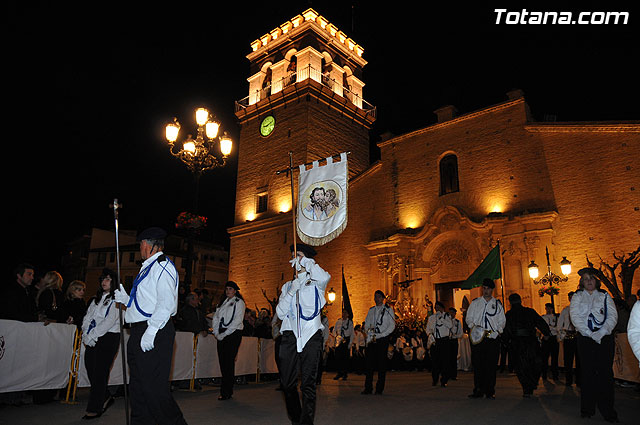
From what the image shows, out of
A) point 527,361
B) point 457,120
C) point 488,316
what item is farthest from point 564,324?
point 457,120

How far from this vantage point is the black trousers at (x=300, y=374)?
5.32 m

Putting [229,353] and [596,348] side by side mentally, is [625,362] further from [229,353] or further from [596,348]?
[229,353]

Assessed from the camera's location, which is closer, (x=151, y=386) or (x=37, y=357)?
(x=151, y=386)

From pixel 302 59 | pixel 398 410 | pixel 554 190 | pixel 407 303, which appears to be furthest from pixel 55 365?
pixel 302 59

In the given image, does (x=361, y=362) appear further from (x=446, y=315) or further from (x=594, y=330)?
(x=594, y=330)

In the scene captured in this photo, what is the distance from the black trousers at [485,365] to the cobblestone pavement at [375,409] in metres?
0.33

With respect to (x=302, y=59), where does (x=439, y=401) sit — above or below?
below

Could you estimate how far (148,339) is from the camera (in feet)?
14.5

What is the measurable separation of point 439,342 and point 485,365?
3.15 m

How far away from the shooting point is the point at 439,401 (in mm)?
8492

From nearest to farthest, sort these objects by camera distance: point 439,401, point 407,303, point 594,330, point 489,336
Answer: point 594,330
point 439,401
point 489,336
point 407,303

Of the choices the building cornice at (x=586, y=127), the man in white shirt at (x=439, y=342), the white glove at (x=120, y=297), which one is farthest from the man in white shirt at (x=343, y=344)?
the building cornice at (x=586, y=127)

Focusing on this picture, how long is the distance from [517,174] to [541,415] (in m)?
14.8

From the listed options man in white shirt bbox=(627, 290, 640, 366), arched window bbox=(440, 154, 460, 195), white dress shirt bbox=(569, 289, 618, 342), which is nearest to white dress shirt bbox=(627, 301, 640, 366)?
man in white shirt bbox=(627, 290, 640, 366)
